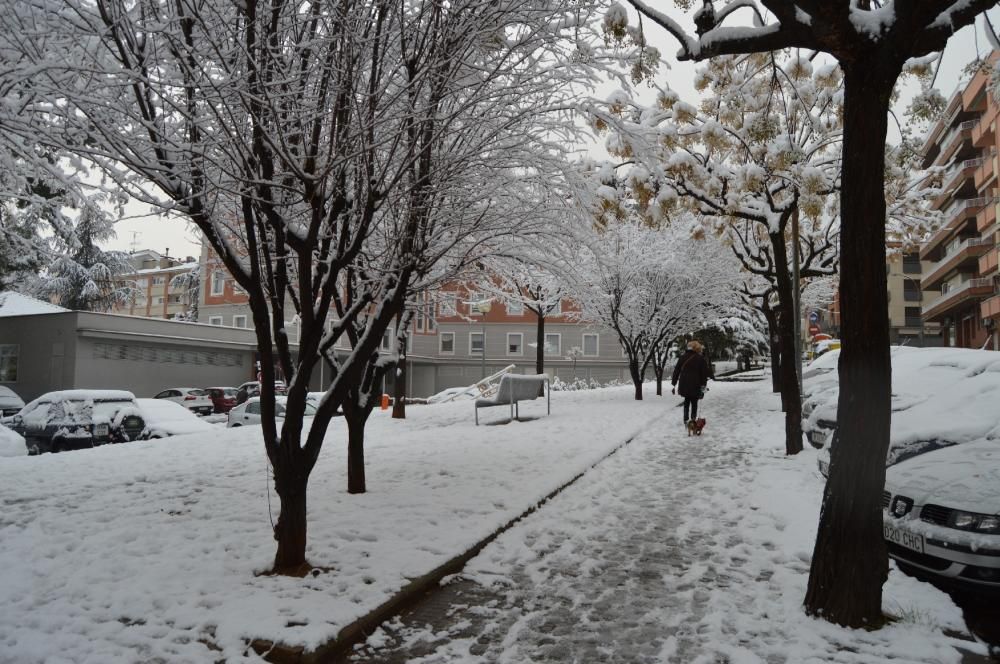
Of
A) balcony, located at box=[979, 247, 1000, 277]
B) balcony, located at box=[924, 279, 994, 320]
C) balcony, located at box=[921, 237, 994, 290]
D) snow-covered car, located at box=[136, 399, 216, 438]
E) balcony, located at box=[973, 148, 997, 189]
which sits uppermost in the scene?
balcony, located at box=[973, 148, 997, 189]

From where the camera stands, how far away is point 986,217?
144 feet

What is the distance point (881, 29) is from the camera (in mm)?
4336

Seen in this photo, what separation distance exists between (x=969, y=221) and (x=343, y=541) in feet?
188

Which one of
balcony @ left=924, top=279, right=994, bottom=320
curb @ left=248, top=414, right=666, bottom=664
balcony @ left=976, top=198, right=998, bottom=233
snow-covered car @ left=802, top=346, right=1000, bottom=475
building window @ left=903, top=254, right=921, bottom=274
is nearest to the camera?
curb @ left=248, top=414, right=666, bottom=664

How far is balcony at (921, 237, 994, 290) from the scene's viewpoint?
45787 mm

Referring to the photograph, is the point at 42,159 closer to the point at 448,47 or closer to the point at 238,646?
the point at 448,47

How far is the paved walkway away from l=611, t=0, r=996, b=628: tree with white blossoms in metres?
1.02

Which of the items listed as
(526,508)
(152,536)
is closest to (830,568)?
(526,508)

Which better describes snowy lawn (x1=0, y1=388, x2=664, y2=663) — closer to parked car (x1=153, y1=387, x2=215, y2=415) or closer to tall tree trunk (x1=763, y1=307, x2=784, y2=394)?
tall tree trunk (x1=763, y1=307, x2=784, y2=394)

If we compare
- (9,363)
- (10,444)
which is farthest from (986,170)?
(9,363)

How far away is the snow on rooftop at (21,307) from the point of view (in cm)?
3241

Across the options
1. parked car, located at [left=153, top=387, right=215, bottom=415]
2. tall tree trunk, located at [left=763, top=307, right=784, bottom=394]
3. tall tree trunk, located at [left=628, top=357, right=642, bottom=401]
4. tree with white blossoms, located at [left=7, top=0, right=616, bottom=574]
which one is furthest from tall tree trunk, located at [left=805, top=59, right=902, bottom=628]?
parked car, located at [left=153, top=387, right=215, bottom=415]

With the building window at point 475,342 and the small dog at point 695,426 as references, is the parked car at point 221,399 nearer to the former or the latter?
the small dog at point 695,426

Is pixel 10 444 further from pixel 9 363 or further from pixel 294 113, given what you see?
pixel 9 363
